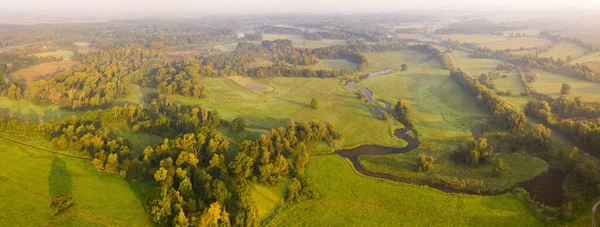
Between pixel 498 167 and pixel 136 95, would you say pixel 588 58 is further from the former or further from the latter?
pixel 136 95

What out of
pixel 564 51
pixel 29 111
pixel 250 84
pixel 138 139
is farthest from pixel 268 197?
pixel 564 51

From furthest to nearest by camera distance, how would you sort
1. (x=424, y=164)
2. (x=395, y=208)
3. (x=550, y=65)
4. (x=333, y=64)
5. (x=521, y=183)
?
(x=333, y=64) < (x=550, y=65) < (x=424, y=164) < (x=521, y=183) < (x=395, y=208)

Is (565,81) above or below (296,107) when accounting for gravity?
above

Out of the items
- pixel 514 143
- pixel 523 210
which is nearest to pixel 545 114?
pixel 514 143

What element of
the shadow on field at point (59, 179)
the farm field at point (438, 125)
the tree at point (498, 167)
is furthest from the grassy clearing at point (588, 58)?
the shadow on field at point (59, 179)

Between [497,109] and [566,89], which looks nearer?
[497,109]
